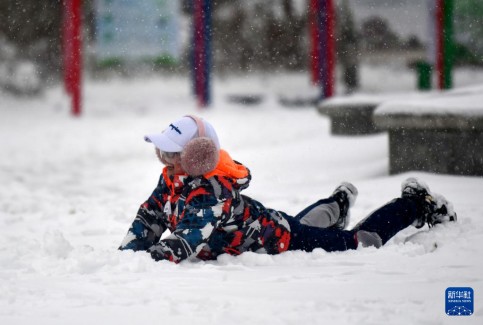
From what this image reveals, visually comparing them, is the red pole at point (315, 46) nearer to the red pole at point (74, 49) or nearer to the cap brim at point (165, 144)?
the red pole at point (74, 49)

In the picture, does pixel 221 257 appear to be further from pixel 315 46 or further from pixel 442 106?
pixel 315 46

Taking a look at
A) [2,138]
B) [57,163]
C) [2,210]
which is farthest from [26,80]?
[2,210]

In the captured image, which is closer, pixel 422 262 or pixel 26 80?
pixel 422 262

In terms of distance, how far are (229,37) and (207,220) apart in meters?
14.2

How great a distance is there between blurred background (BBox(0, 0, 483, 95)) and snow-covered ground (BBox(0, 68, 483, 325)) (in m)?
2.82

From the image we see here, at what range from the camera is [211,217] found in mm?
3520

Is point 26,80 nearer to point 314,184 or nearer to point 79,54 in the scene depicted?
point 79,54

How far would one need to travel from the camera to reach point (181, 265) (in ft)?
11.6

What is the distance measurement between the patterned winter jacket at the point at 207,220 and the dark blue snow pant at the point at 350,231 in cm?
7

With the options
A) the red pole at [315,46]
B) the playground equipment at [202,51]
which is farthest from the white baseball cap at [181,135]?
the red pole at [315,46]

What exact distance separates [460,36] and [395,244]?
12.4 m

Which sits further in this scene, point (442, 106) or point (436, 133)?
point (436, 133)

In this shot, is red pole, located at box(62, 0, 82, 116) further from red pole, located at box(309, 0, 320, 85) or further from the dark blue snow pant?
the dark blue snow pant

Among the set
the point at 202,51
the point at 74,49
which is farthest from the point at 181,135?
the point at 202,51
